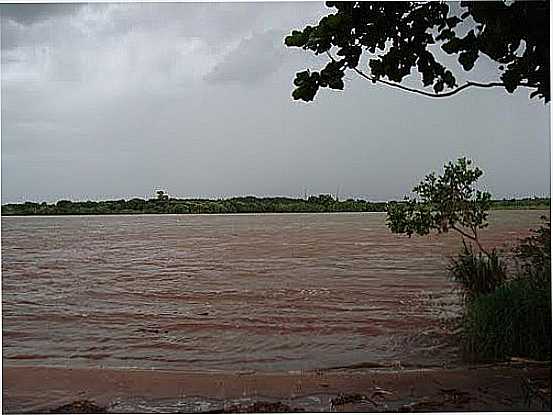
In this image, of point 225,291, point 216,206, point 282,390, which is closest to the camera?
point 282,390

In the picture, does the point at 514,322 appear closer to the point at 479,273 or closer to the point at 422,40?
the point at 479,273

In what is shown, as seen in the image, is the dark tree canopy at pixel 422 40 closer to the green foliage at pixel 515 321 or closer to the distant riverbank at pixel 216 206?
the green foliage at pixel 515 321

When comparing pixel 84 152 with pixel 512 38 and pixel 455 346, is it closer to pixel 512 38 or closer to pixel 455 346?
pixel 455 346

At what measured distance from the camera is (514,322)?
11.9ft

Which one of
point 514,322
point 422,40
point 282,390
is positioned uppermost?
point 422,40

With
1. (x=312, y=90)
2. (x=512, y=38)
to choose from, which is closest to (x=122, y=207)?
(x=312, y=90)

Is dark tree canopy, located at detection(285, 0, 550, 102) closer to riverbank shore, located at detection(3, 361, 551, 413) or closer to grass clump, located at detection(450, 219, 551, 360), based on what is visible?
grass clump, located at detection(450, 219, 551, 360)

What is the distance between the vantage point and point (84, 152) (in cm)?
520

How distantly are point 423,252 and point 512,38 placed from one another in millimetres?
4831

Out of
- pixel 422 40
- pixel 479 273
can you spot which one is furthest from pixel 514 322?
pixel 422 40

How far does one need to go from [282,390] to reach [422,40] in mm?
1740

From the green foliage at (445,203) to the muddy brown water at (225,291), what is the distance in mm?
690


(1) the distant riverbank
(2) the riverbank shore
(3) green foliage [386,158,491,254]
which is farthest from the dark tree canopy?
(1) the distant riverbank

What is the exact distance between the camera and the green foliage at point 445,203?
14.9ft
